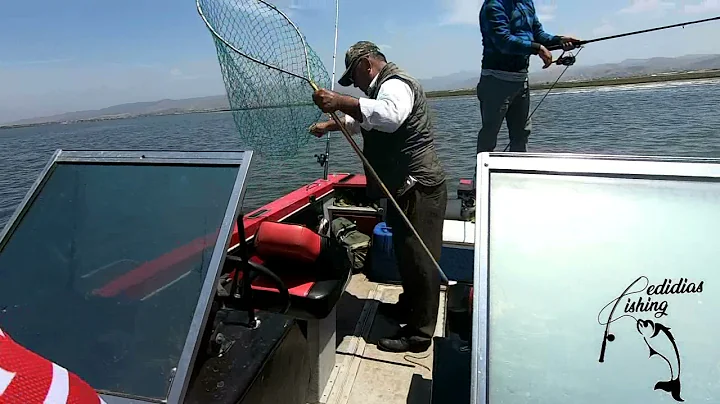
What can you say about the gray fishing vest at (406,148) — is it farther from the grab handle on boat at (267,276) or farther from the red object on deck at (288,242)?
the grab handle on boat at (267,276)

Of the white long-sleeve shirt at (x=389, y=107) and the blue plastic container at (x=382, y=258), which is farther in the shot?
the blue plastic container at (x=382, y=258)

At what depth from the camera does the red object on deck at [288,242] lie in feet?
7.41

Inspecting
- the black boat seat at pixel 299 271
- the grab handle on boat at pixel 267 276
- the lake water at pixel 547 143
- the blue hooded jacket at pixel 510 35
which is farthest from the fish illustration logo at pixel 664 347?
the lake water at pixel 547 143

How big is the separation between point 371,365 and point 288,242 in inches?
37.5

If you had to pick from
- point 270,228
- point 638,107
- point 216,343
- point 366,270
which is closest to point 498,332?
point 216,343

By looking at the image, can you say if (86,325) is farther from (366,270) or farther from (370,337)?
(366,270)

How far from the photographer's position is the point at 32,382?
2.28 ft

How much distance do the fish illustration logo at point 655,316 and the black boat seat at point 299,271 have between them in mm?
1355

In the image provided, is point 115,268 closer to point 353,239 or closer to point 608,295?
point 608,295

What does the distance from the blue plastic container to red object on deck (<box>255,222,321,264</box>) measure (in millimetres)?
1311

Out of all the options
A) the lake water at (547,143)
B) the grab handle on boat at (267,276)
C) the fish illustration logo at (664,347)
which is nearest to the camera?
the fish illustration logo at (664,347)

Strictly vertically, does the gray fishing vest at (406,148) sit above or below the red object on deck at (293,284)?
above

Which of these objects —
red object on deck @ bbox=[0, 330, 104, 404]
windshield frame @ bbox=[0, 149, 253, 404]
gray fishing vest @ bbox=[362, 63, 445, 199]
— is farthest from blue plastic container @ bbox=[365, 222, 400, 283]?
red object on deck @ bbox=[0, 330, 104, 404]

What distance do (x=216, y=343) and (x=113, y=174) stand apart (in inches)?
27.4
